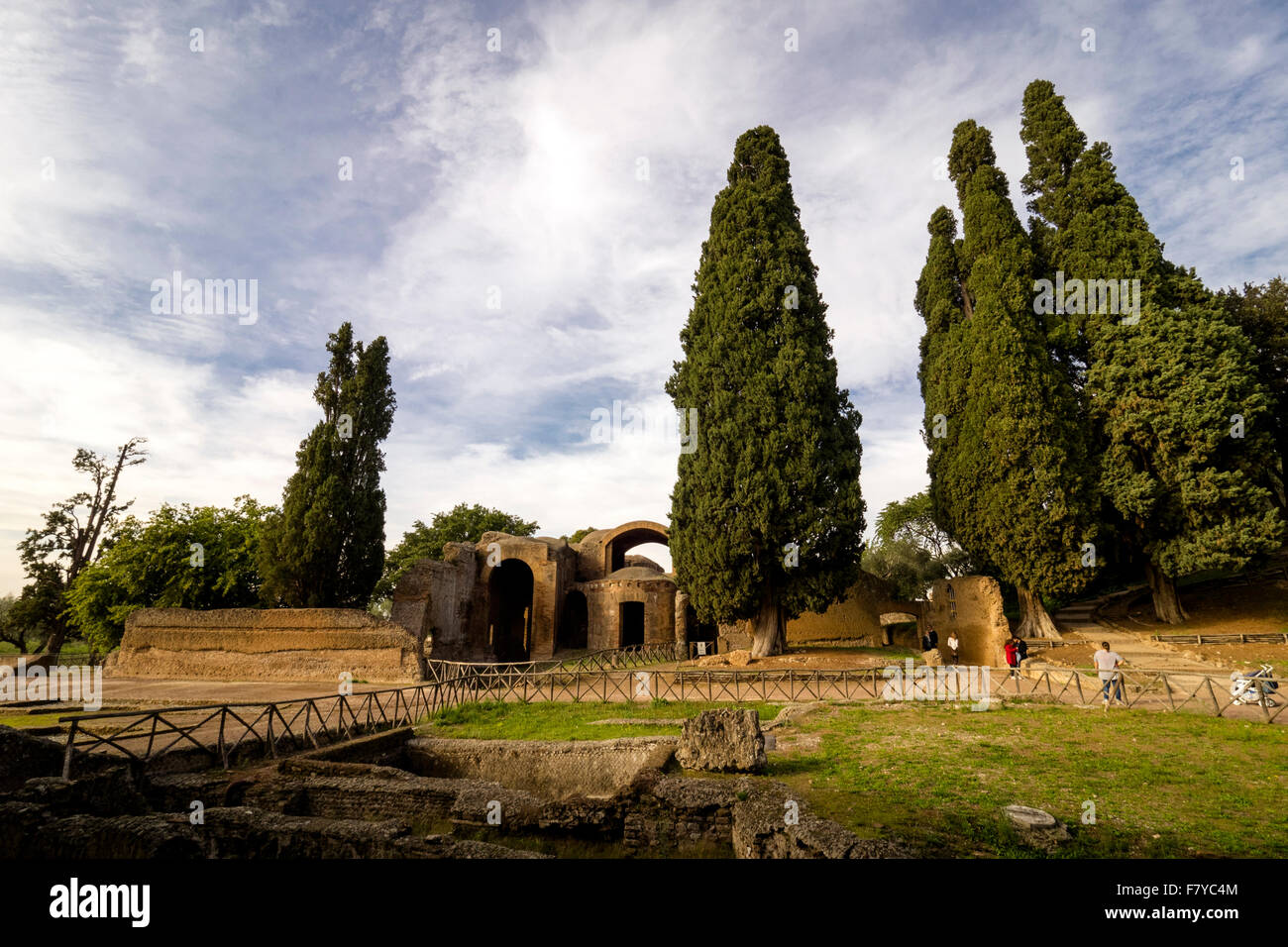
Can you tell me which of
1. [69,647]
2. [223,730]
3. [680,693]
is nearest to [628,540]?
[680,693]

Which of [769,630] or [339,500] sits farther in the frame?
[339,500]

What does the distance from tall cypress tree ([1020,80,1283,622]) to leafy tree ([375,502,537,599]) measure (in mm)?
32497

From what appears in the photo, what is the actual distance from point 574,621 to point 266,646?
54.5 ft

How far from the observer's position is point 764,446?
19531 millimetres

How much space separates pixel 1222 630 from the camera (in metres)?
19.5

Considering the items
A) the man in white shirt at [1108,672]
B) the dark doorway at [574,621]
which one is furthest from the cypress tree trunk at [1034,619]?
the dark doorway at [574,621]

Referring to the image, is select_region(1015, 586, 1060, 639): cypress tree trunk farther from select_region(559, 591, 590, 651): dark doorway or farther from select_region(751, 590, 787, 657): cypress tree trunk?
select_region(559, 591, 590, 651): dark doorway

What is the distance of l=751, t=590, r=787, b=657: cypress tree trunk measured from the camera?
1975 cm

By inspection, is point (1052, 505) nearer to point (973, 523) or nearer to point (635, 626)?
point (973, 523)

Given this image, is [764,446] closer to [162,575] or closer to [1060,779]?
[1060,779]

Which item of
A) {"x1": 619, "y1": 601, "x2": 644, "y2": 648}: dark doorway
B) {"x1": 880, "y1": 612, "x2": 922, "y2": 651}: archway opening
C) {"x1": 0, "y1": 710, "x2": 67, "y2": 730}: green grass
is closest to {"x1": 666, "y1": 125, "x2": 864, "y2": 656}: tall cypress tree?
{"x1": 880, "y1": 612, "x2": 922, "y2": 651}: archway opening

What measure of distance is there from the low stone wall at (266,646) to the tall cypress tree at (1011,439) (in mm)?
19928
